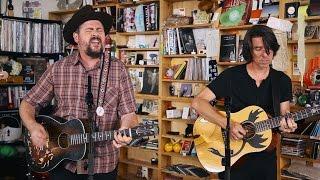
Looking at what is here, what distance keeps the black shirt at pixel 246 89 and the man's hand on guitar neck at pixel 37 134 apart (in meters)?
1.07

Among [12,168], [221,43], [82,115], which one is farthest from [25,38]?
[82,115]

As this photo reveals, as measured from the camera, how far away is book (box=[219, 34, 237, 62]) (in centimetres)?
364

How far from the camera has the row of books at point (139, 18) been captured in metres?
4.19

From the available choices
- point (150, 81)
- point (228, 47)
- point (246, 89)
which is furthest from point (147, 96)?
point (246, 89)

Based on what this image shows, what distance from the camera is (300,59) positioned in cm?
314

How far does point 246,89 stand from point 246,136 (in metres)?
0.32

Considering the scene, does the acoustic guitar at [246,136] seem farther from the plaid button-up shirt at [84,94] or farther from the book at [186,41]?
the book at [186,41]

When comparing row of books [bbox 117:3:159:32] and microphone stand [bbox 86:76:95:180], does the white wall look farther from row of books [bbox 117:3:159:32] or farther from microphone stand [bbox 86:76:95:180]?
microphone stand [bbox 86:76:95:180]

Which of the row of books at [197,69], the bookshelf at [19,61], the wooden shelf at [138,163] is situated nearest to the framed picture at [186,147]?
the wooden shelf at [138,163]

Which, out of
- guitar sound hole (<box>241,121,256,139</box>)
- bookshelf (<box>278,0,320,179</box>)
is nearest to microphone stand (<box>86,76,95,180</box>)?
guitar sound hole (<box>241,121,256,139</box>)

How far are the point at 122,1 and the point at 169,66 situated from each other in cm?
95

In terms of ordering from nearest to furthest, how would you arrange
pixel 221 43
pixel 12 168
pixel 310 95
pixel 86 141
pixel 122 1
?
1. pixel 86 141
2. pixel 310 95
3. pixel 221 43
4. pixel 12 168
5. pixel 122 1

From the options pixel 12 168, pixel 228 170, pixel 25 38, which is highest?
pixel 25 38

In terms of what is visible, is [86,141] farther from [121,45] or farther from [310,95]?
[121,45]
